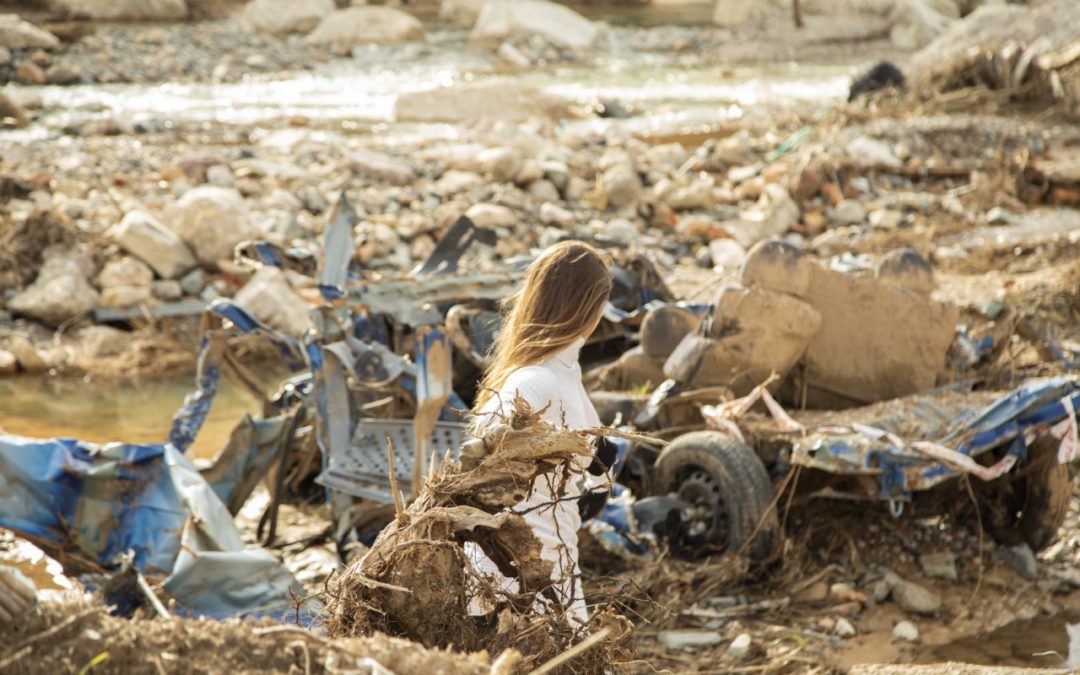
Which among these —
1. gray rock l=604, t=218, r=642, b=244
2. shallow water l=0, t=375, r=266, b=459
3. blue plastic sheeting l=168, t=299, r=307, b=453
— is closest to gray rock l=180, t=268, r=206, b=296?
shallow water l=0, t=375, r=266, b=459

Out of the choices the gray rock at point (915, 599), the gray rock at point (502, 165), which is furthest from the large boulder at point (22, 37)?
the gray rock at point (915, 599)

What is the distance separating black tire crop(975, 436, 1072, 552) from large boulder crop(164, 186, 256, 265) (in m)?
7.31

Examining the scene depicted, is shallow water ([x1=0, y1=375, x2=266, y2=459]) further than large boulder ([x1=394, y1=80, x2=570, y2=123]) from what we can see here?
No

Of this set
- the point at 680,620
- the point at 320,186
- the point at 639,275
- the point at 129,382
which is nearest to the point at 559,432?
the point at 680,620

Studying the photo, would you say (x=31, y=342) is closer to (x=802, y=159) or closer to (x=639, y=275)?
(x=639, y=275)

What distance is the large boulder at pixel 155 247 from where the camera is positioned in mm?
10516

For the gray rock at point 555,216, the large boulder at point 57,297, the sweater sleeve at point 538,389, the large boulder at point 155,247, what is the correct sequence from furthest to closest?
the gray rock at point 555,216, the large boulder at point 155,247, the large boulder at point 57,297, the sweater sleeve at point 538,389

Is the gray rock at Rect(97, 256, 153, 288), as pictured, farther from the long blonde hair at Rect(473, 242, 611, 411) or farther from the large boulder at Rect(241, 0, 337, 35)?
the large boulder at Rect(241, 0, 337, 35)

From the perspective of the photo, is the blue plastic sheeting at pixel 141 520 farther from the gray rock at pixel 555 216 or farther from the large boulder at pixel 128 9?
the large boulder at pixel 128 9

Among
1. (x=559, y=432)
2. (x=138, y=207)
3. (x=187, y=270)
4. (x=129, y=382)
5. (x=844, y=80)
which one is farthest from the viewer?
(x=844, y=80)

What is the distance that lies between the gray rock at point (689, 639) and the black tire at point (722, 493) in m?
0.43

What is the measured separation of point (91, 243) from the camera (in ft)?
35.5

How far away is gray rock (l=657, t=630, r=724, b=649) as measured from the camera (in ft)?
16.2

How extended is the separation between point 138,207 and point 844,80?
53.6ft
